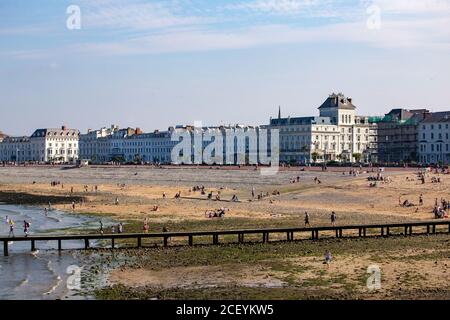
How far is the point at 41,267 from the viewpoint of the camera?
33875 mm

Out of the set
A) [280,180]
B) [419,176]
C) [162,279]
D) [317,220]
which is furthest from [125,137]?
[162,279]

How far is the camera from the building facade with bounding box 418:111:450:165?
396 feet

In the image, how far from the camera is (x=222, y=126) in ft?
569

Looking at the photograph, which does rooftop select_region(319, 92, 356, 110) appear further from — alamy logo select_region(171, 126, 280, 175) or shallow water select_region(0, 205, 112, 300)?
shallow water select_region(0, 205, 112, 300)

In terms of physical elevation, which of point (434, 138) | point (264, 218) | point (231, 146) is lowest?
point (264, 218)

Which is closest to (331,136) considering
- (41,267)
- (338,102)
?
(338,102)

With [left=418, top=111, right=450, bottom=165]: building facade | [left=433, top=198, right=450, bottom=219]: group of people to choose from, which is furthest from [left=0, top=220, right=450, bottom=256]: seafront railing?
[left=418, top=111, right=450, bottom=165]: building facade

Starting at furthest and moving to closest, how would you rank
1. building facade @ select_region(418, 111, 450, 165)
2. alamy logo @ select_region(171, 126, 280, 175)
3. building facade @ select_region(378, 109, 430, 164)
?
1. alamy logo @ select_region(171, 126, 280, 175)
2. building facade @ select_region(378, 109, 430, 164)
3. building facade @ select_region(418, 111, 450, 165)

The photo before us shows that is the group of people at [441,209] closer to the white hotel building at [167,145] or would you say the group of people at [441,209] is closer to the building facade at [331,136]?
the building facade at [331,136]

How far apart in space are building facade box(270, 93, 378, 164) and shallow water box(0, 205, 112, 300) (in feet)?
293

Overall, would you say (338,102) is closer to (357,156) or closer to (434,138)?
(357,156)

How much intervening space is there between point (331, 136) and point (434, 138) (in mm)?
23481
